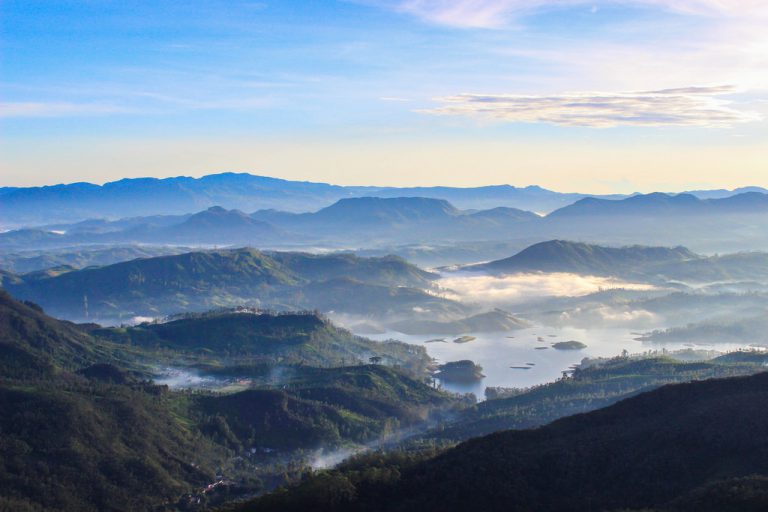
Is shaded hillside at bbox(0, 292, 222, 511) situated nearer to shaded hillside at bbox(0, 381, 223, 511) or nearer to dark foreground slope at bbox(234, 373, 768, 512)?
shaded hillside at bbox(0, 381, 223, 511)

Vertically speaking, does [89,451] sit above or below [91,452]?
above

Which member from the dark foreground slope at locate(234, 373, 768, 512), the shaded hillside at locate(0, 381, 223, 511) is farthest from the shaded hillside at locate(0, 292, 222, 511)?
the dark foreground slope at locate(234, 373, 768, 512)

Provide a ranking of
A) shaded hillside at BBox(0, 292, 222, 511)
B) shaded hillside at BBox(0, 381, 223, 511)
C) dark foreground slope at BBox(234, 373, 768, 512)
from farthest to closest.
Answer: shaded hillside at BBox(0, 381, 223, 511)
shaded hillside at BBox(0, 292, 222, 511)
dark foreground slope at BBox(234, 373, 768, 512)

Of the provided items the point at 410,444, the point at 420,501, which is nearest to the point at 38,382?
the point at 410,444

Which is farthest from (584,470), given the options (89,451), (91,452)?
(89,451)

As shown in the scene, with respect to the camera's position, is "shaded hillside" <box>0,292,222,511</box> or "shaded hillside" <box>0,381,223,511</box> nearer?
"shaded hillside" <box>0,292,222,511</box>

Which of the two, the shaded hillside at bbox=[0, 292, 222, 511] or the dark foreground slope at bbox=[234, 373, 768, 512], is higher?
the dark foreground slope at bbox=[234, 373, 768, 512]

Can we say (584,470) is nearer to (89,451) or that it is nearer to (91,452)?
(91,452)

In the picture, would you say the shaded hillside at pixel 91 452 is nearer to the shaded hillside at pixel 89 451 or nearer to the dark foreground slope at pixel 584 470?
the shaded hillside at pixel 89 451

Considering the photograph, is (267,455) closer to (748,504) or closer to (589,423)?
(589,423)
